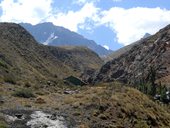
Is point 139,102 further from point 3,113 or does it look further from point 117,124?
point 3,113

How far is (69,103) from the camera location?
4828 centimetres

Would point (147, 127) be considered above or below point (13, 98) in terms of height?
below

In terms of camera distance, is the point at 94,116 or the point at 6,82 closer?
the point at 94,116

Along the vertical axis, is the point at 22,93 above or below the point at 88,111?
above

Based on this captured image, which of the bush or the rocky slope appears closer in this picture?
the rocky slope

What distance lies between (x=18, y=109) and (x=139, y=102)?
17069 millimetres

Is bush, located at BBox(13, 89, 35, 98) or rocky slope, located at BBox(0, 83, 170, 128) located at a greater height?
bush, located at BBox(13, 89, 35, 98)

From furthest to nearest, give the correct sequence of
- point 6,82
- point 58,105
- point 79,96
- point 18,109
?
1. point 6,82
2. point 79,96
3. point 58,105
4. point 18,109

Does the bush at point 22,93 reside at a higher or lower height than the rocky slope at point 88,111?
higher

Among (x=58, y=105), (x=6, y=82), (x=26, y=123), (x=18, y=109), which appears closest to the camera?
(x=26, y=123)

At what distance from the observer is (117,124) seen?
4303 cm

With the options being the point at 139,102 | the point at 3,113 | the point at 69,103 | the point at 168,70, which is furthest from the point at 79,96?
the point at 168,70

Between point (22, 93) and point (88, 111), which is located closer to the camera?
Answer: point (88, 111)

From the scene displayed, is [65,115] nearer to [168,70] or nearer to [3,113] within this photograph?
[3,113]
